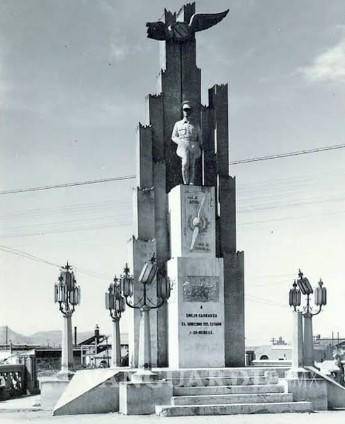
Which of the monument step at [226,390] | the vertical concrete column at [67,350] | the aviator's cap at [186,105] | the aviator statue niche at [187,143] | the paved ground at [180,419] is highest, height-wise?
the aviator's cap at [186,105]

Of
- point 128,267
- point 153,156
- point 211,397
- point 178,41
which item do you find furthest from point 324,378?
point 178,41

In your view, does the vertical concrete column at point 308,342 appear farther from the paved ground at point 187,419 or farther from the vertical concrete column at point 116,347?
the vertical concrete column at point 116,347

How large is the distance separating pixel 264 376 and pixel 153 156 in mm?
8981

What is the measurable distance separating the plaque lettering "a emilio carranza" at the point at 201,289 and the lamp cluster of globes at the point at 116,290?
3.36ft

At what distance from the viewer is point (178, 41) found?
28.6m

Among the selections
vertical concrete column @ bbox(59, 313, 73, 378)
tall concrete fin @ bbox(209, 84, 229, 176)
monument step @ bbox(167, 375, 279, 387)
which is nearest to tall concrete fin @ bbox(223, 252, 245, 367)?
tall concrete fin @ bbox(209, 84, 229, 176)

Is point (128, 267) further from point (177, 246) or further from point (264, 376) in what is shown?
point (264, 376)

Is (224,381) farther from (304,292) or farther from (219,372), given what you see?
(304,292)

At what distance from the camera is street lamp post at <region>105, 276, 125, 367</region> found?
30422 millimetres

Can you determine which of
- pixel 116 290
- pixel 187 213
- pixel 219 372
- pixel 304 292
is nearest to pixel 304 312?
pixel 304 292

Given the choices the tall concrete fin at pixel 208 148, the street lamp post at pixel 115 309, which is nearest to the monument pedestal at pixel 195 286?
the tall concrete fin at pixel 208 148

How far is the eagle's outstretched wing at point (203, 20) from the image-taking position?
28719mm

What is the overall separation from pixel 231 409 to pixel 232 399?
0.70 metres

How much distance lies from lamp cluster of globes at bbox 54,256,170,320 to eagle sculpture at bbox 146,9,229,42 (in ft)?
28.3
